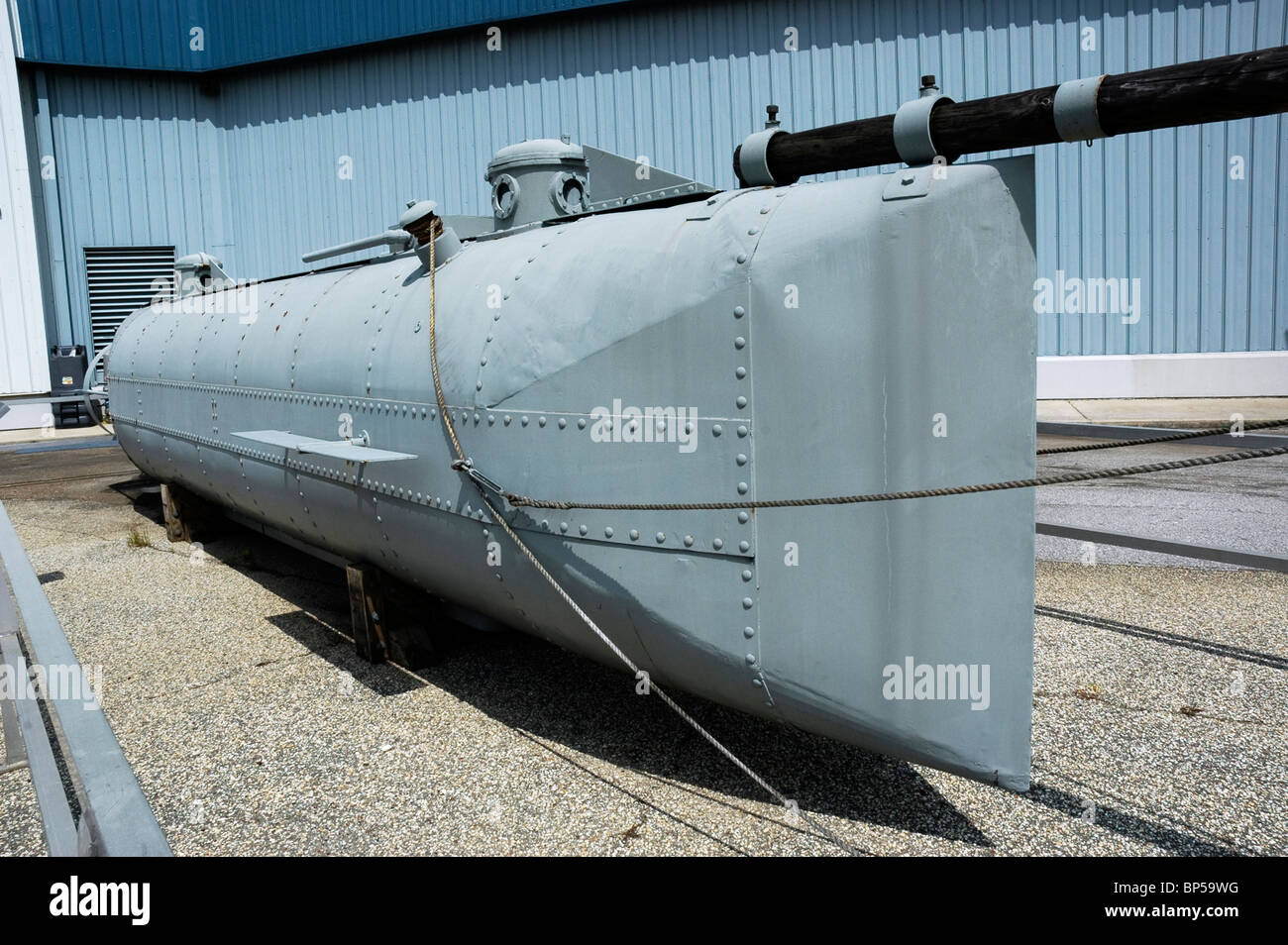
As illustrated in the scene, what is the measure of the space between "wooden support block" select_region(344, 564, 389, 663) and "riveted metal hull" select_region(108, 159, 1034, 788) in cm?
128

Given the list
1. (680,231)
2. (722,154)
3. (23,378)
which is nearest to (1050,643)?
(680,231)

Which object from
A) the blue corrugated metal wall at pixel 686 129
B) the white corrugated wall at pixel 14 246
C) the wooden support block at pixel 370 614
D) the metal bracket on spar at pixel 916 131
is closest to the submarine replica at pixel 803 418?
the metal bracket on spar at pixel 916 131

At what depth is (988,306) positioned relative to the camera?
326 cm

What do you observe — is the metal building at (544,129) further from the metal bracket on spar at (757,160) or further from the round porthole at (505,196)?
the metal bracket on spar at (757,160)

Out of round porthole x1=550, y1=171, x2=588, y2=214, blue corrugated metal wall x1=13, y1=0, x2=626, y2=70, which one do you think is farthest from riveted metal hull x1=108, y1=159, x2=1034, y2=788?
blue corrugated metal wall x1=13, y1=0, x2=626, y2=70

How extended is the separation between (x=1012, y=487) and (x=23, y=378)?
782 inches

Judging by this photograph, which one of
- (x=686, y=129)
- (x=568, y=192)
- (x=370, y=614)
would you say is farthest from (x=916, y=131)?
(x=686, y=129)

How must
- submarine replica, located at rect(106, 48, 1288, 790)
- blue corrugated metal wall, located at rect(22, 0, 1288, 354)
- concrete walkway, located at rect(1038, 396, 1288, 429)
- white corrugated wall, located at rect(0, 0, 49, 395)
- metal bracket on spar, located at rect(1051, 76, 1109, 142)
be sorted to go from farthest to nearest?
white corrugated wall, located at rect(0, 0, 49, 395)
blue corrugated metal wall, located at rect(22, 0, 1288, 354)
concrete walkway, located at rect(1038, 396, 1288, 429)
submarine replica, located at rect(106, 48, 1288, 790)
metal bracket on spar, located at rect(1051, 76, 1109, 142)

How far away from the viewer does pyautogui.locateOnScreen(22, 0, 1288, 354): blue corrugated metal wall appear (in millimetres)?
15039

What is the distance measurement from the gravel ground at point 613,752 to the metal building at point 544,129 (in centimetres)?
1034

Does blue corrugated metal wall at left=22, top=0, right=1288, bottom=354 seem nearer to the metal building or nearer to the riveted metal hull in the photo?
the metal building

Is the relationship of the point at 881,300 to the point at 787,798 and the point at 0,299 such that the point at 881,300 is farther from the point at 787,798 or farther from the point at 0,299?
the point at 0,299

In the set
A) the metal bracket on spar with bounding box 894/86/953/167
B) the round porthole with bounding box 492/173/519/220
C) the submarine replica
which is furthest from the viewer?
the round porthole with bounding box 492/173/519/220

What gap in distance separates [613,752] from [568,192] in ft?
10.2
